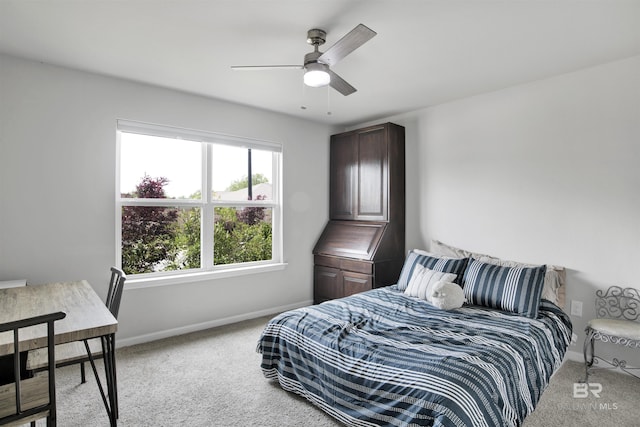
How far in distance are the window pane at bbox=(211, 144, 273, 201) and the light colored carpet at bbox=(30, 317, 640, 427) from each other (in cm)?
176

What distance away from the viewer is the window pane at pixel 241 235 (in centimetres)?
388

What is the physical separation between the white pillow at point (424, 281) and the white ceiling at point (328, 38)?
1.76 m

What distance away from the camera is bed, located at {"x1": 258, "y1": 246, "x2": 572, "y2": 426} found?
5.49ft

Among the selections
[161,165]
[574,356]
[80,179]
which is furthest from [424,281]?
[80,179]

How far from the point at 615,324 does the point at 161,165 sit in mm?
4146

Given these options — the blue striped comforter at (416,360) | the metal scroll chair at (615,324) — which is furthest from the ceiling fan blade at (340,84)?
the metal scroll chair at (615,324)

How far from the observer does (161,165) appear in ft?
11.5

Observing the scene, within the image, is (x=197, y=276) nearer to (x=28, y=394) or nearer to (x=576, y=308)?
(x=28, y=394)

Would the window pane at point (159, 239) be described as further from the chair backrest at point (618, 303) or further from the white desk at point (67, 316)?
the chair backrest at point (618, 303)

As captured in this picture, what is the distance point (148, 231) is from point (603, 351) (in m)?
4.20

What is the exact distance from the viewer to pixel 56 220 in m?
2.85

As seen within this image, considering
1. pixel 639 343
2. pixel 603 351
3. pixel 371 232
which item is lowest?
pixel 603 351

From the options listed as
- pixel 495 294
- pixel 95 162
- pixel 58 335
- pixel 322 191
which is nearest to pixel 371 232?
pixel 322 191

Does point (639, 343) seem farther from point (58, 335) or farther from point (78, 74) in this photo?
point (78, 74)
